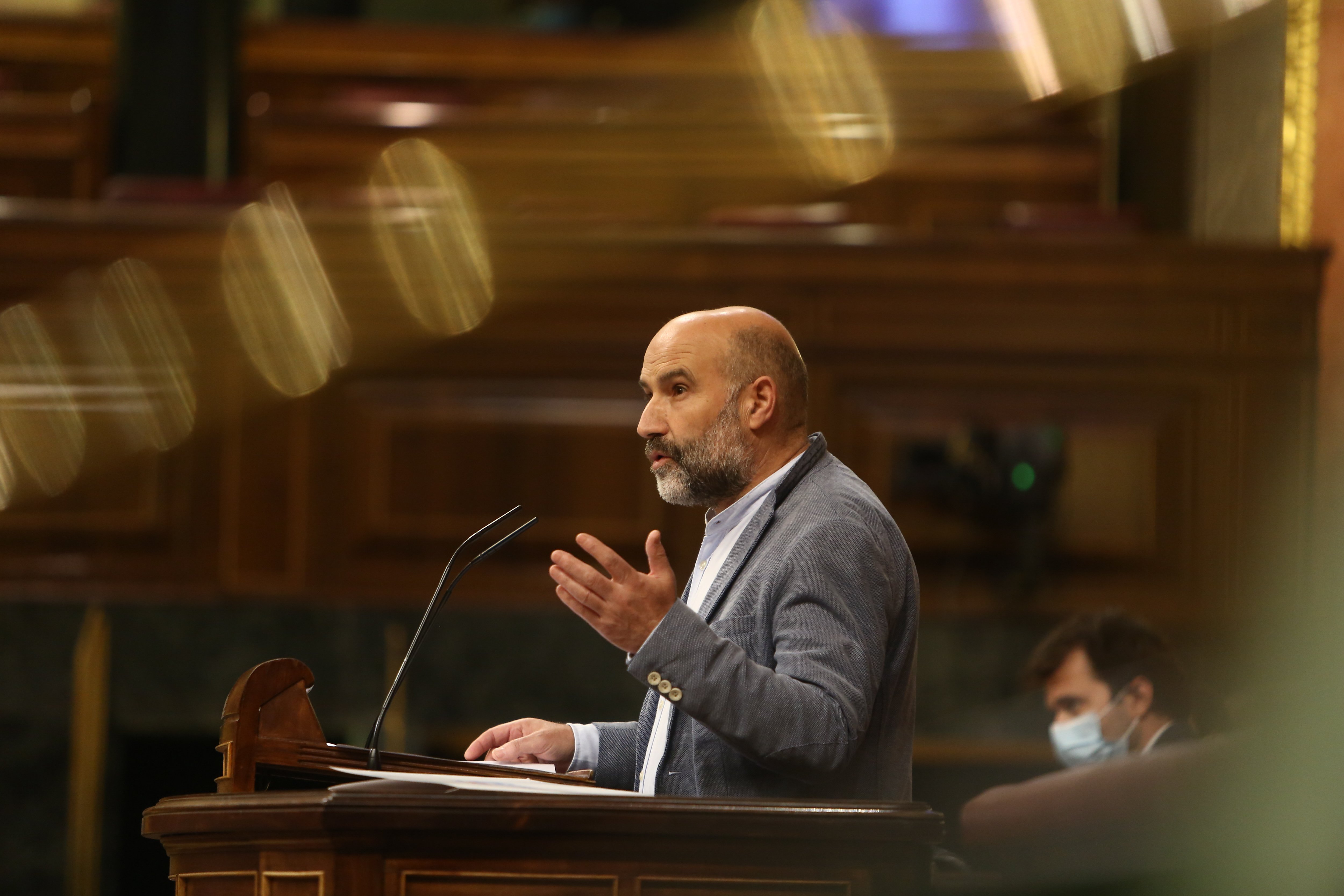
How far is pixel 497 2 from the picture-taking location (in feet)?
21.3

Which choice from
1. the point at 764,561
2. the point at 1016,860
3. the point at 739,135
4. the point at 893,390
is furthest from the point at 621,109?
the point at 764,561

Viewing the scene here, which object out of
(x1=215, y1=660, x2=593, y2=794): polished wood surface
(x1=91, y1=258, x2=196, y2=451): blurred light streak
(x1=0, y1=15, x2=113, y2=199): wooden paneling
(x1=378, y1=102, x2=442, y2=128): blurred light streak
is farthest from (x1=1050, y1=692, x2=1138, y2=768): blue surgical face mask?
(x1=0, y1=15, x2=113, y2=199): wooden paneling

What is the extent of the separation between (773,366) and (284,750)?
1.83 feet

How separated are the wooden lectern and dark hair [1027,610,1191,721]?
4.92 ft

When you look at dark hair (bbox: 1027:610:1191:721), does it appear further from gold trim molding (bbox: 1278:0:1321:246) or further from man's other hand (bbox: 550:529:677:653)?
man's other hand (bbox: 550:529:677:653)

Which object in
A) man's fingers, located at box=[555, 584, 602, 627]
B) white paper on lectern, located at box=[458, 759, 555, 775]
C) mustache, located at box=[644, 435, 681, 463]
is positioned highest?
mustache, located at box=[644, 435, 681, 463]

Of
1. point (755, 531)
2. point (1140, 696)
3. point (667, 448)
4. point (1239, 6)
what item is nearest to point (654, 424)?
point (667, 448)

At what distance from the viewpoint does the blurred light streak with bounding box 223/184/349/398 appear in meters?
3.65

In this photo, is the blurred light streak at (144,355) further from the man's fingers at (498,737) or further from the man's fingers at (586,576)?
the man's fingers at (586,576)

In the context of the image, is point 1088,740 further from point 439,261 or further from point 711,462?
point 439,261

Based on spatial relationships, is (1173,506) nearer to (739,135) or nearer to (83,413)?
(739,135)

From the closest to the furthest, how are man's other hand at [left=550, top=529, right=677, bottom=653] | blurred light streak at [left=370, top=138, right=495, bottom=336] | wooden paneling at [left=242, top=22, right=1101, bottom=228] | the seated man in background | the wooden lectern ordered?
the wooden lectern, man's other hand at [left=550, top=529, right=677, bottom=653], the seated man in background, blurred light streak at [left=370, top=138, right=495, bottom=336], wooden paneling at [left=242, top=22, right=1101, bottom=228]

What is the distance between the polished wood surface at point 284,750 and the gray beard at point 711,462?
0.29 m

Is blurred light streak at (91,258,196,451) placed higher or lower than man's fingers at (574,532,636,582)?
higher
